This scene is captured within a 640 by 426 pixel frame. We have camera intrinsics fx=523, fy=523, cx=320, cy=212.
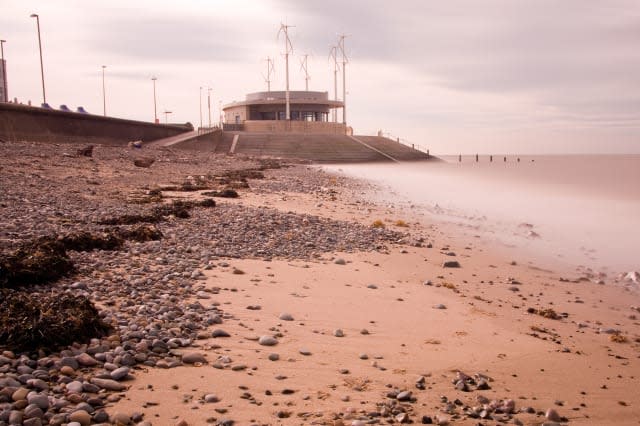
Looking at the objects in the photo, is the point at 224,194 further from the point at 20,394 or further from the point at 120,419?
the point at 120,419

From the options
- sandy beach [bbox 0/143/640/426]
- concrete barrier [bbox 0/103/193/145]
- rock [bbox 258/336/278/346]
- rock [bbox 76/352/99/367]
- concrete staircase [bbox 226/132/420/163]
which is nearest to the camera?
sandy beach [bbox 0/143/640/426]

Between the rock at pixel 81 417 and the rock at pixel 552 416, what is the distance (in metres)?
3.39

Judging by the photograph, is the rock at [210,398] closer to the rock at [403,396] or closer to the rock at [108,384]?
the rock at [108,384]

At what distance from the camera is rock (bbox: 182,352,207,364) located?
468 centimetres

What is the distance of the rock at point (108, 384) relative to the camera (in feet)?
13.2

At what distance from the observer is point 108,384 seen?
404 centimetres

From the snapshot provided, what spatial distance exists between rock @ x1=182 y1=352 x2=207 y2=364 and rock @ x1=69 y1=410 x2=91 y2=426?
1.18 m

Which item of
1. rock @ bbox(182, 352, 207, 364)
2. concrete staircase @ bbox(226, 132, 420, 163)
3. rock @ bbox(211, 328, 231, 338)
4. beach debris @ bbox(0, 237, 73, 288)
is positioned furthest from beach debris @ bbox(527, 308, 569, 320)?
concrete staircase @ bbox(226, 132, 420, 163)

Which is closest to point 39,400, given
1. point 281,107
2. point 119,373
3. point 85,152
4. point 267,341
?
point 119,373

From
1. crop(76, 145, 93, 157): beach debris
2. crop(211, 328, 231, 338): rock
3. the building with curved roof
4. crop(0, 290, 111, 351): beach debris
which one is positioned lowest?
crop(211, 328, 231, 338): rock

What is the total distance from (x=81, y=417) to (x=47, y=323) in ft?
4.74

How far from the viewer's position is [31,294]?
19.6ft

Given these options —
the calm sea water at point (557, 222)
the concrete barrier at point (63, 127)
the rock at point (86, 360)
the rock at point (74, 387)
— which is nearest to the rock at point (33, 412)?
the rock at point (74, 387)

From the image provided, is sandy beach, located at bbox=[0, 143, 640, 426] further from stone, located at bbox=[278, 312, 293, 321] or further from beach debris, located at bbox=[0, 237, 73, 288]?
beach debris, located at bbox=[0, 237, 73, 288]
